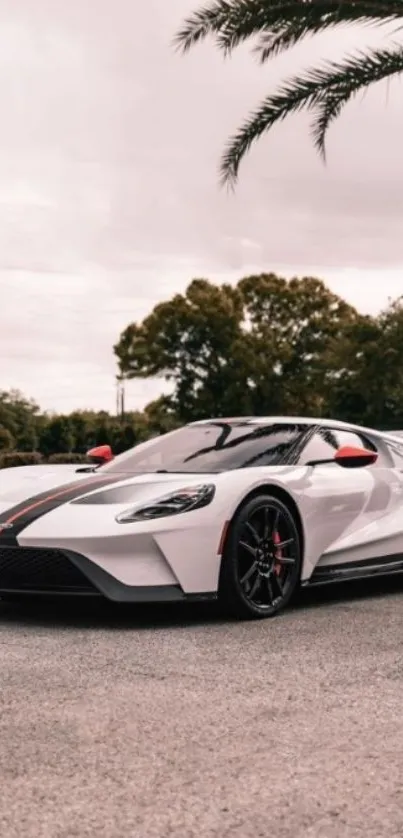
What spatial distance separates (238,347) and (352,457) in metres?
53.2

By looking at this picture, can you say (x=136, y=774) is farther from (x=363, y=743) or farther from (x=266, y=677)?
(x=266, y=677)

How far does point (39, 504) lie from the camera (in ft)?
22.0

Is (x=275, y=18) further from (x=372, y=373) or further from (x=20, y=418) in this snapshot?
(x=20, y=418)

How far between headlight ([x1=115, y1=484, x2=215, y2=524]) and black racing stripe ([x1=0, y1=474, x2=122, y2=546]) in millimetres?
415

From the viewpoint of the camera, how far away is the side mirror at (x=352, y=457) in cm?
724

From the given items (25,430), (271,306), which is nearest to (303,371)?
(271,306)

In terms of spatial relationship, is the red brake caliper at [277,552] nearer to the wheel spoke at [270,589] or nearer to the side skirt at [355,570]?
the wheel spoke at [270,589]

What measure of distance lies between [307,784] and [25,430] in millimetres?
107341

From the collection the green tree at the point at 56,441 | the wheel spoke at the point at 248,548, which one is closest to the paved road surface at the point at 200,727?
the wheel spoke at the point at 248,548

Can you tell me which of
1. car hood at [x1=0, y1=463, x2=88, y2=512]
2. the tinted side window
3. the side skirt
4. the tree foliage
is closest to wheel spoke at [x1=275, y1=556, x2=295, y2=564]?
the side skirt

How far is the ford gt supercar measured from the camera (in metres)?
6.36

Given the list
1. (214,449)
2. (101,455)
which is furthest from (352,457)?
(101,455)

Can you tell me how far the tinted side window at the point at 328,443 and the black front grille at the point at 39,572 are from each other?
1748 mm

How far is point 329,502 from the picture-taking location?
727 centimetres
